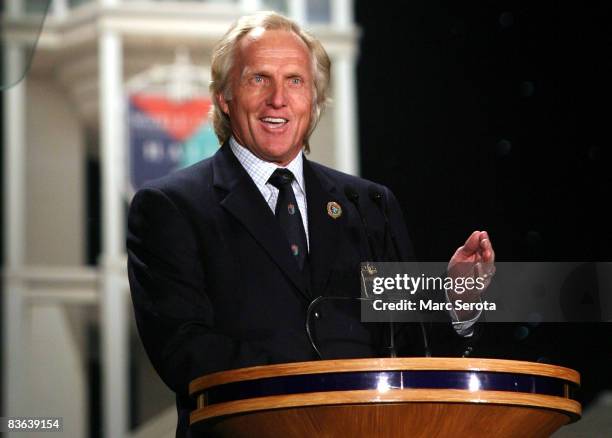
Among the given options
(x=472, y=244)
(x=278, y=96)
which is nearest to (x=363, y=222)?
(x=278, y=96)

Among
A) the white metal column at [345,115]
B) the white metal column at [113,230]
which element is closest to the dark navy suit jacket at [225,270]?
the white metal column at [345,115]

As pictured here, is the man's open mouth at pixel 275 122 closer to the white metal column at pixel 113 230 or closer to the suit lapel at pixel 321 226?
the suit lapel at pixel 321 226

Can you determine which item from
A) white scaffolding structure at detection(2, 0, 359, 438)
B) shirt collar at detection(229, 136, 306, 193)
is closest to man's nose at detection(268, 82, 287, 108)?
shirt collar at detection(229, 136, 306, 193)

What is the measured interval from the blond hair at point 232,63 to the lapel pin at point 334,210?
162mm

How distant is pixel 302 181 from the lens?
7.01ft

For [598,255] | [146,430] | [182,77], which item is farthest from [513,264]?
[182,77]

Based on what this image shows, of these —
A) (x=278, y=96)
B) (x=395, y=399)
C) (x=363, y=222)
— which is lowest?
(x=395, y=399)

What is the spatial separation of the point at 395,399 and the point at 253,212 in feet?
2.06

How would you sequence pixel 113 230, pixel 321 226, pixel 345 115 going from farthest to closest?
pixel 113 230 < pixel 345 115 < pixel 321 226

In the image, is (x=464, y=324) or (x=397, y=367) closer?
(x=397, y=367)

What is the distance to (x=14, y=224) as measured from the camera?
244 inches

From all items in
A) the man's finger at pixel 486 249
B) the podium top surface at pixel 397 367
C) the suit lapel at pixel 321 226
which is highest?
the suit lapel at pixel 321 226

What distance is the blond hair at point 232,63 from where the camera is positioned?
213 centimetres

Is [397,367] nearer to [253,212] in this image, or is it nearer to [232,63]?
[253,212]
